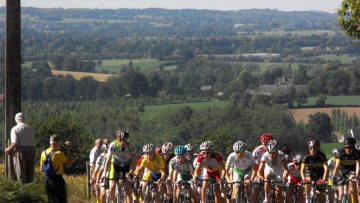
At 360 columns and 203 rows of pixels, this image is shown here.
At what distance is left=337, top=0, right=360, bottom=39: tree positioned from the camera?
19.6 m

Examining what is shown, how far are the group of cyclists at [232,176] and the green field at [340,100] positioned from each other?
10033cm

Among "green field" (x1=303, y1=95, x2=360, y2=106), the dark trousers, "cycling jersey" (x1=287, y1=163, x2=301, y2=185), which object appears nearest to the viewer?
the dark trousers

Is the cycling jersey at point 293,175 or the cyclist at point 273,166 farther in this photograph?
the cycling jersey at point 293,175

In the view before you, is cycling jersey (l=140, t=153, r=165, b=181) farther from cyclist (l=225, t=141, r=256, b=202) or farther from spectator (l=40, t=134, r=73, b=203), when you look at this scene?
spectator (l=40, t=134, r=73, b=203)

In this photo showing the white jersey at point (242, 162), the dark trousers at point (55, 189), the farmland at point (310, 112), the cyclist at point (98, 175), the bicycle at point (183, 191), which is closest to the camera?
the dark trousers at point (55, 189)

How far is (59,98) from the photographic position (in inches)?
5463

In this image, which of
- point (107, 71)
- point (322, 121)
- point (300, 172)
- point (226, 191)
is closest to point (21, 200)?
point (226, 191)

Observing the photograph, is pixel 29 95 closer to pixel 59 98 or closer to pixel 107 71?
pixel 59 98

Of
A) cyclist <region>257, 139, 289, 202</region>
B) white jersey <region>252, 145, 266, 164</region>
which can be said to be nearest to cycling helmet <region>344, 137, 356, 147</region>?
cyclist <region>257, 139, 289, 202</region>

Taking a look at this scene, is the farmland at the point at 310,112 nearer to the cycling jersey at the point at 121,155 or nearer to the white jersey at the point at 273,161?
the white jersey at the point at 273,161

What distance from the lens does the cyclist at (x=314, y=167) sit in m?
16.8

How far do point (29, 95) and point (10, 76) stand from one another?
116 meters

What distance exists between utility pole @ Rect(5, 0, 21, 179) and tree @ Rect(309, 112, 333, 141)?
2782 inches

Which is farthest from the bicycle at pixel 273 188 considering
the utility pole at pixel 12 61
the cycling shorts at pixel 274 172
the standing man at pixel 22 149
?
the utility pole at pixel 12 61
